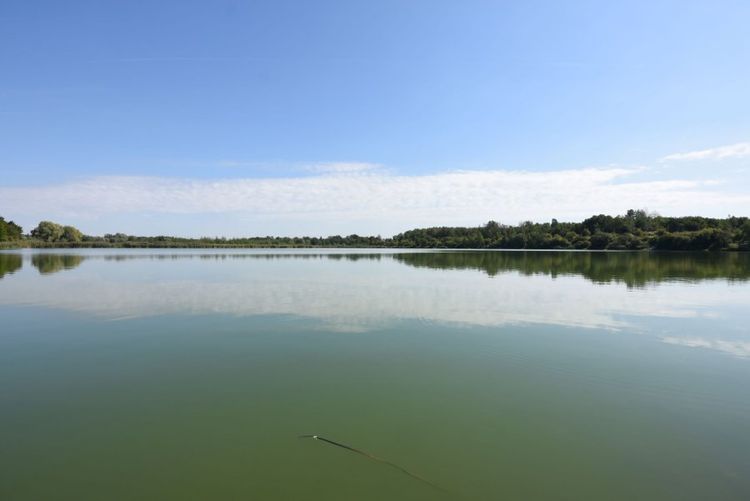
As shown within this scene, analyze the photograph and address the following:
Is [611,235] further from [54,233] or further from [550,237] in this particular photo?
[54,233]

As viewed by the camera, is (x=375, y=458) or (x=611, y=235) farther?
(x=611, y=235)

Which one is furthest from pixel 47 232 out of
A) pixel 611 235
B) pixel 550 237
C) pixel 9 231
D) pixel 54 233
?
pixel 611 235

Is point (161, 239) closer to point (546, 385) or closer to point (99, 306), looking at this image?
point (99, 306)

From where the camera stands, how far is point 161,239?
404ft

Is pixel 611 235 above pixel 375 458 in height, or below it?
above

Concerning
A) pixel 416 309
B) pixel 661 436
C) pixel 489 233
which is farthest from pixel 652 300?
pixel 489 233

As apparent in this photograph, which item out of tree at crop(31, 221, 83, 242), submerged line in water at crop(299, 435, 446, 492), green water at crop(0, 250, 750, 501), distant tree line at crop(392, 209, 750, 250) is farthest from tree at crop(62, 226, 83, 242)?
submerged line in water at crop(299, 435, 446, 492)

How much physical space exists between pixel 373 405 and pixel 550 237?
360ft

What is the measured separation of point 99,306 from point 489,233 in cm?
12250

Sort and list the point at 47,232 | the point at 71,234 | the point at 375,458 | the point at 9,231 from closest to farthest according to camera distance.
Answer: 1. the point at 375,458
2. the point at 9,231
3. the point at 47,232
4. the point at 71,234

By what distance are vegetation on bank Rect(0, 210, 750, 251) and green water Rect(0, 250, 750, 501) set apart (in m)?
82.3

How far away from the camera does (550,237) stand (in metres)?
106

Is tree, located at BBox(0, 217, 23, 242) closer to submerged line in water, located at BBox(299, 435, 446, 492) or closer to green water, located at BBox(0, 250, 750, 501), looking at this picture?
green water, located at BBox(0, 250, 750, 501)

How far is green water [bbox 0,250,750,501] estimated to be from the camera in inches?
170
